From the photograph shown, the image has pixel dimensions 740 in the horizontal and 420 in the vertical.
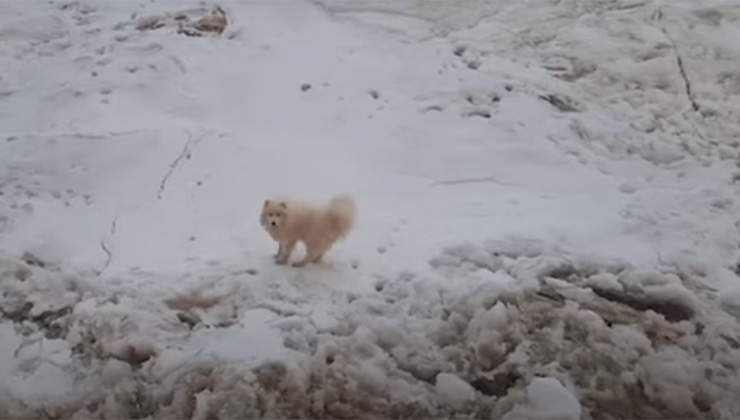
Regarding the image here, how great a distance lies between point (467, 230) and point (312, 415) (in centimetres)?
74

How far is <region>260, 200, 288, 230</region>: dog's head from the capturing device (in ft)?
6.66

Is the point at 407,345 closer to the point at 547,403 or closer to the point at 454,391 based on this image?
the point at 454,391

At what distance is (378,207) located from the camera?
238cm

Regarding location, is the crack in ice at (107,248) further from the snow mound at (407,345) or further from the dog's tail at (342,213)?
the dog's tail at (342,213)

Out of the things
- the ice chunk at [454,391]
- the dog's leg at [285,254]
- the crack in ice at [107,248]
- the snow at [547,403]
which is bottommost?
the crack in ice at [107,248]

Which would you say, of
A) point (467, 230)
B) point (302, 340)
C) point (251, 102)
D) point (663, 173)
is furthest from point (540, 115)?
point (302, 340)

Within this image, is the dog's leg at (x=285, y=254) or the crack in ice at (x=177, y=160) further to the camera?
the crack in ice at (x=177, y=160)

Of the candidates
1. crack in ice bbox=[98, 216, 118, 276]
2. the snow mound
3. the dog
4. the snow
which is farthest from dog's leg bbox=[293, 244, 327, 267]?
the snow

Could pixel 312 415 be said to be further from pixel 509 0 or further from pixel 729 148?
pixel 509 0

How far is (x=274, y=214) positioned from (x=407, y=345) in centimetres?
44

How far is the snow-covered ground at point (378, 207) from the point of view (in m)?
1.76

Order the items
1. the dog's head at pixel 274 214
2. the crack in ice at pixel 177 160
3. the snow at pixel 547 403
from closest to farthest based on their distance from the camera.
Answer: the snow at pixel 547 403, the dog's head at pixel 274 214, the crack in ice at pixel 177 160

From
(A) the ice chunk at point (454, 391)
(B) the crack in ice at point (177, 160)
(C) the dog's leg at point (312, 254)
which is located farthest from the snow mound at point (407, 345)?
(B) the crack in ice at point (177, 160)

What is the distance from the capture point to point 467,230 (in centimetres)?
225
